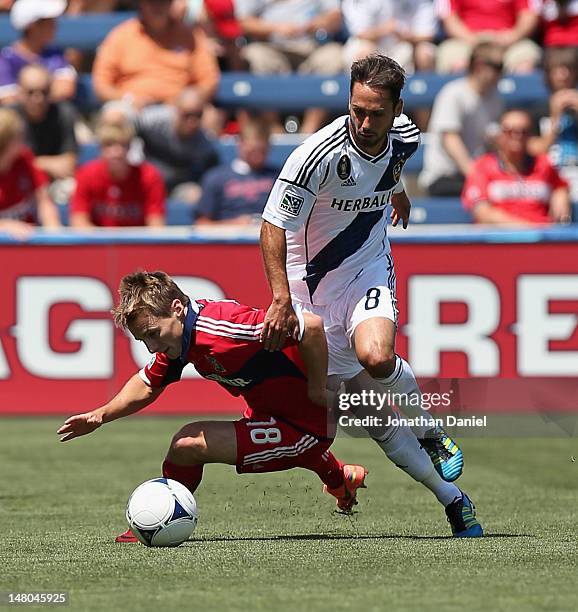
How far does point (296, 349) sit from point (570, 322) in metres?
5.54

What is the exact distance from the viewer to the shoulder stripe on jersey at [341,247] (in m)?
6.76

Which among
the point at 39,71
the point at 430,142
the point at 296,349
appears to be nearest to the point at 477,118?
the point at 430,142

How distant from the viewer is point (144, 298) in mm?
5887

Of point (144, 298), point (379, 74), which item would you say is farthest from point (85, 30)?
point (144, 298)

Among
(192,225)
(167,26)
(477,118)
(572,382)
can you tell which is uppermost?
(167,26)

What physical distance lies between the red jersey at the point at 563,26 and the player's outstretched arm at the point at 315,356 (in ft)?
31.6

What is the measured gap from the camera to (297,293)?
703 cm

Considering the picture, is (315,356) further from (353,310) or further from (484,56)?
(484,56)

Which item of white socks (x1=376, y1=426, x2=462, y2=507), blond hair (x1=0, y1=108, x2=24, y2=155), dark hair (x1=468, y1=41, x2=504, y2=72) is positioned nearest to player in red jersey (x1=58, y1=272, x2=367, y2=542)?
white socks (x1=376, y1=426, x2=462, y2=507)

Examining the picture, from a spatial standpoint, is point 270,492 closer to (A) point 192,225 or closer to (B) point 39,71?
(A) point 192,225

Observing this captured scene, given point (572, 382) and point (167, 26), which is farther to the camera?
point (167, 26)

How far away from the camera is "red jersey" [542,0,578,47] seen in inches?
590

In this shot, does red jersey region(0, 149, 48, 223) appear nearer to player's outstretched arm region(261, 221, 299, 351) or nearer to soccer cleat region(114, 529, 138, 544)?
player's outstretched arm region(261, 221, 299, 351)

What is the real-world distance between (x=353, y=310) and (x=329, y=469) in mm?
779
